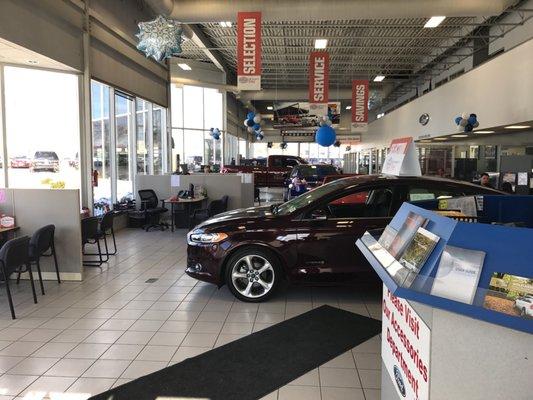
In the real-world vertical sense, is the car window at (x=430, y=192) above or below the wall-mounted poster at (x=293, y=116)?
below

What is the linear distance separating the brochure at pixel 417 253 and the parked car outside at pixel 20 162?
23.0ft

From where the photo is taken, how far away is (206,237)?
4.71 meters

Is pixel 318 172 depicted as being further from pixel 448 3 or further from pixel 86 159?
pixel 86 159

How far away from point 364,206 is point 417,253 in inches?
132

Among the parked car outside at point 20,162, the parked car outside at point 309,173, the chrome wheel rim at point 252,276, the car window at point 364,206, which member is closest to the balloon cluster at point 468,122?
the parked car outside at point 309,173

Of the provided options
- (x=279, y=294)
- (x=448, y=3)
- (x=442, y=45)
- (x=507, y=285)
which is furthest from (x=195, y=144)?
(x=507, y=285)

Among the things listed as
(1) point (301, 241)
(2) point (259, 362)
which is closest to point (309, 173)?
(1) point (301, 241)

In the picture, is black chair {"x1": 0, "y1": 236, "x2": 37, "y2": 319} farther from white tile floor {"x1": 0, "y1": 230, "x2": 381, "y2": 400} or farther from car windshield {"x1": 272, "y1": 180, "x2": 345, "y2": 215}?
car windshield {"x1": 272, "y1": 180, "x2": 345, "y2": 215}

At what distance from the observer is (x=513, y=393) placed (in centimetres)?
A: 149

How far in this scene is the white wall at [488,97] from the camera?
26.6ft

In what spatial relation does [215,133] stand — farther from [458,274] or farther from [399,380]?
[458,274]

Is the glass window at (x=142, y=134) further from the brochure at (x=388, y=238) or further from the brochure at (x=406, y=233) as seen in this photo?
the brochure at (x=406, y=233)

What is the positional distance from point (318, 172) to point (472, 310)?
12.3m

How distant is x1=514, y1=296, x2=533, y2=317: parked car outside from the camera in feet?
4.62
